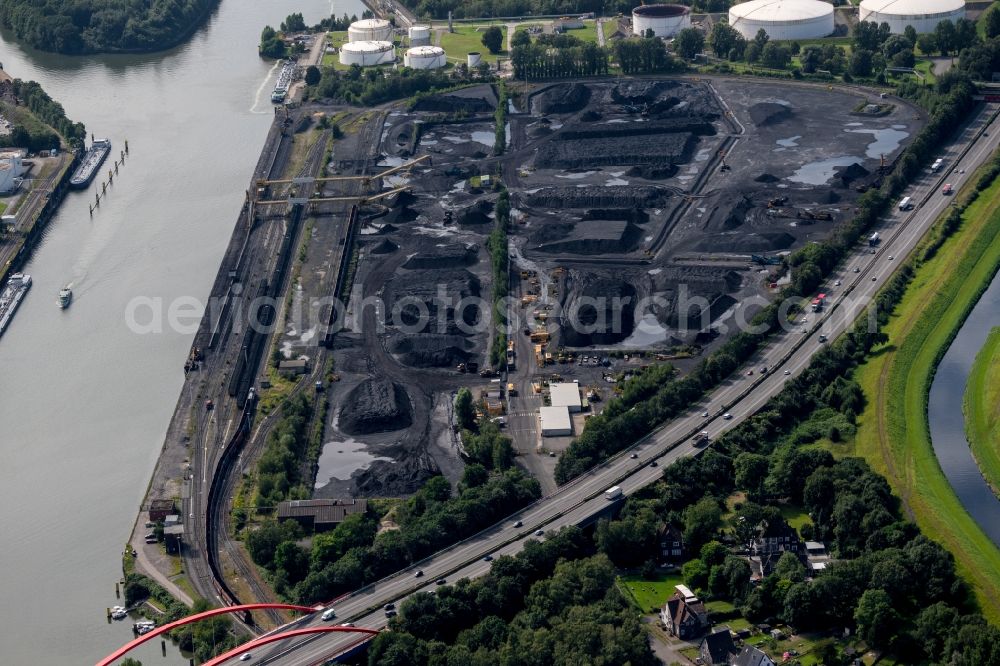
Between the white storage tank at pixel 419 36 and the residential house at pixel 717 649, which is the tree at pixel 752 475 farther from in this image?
the white storage tank at pixel 419 36

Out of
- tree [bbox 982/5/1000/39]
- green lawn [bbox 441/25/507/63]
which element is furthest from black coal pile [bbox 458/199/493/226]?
tree [bbox 982/5/1000/39]

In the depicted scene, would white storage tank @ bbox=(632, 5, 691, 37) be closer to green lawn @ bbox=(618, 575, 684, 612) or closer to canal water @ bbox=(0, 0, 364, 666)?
canal water @ bbox=(0, 0, 364, 666)

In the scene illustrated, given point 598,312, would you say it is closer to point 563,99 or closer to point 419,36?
point 563,99

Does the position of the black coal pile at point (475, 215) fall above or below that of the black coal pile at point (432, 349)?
below

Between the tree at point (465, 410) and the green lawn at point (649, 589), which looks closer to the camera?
the green lawn at point (649, 589)

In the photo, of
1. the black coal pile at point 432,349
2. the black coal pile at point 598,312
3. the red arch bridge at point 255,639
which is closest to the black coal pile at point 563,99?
the black coal pile at point 598,312

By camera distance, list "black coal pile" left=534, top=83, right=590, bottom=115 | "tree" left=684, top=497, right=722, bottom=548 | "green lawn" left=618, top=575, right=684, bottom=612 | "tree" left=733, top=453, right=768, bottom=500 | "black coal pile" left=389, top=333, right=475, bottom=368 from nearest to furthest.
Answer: "green lawn" left=618, top=575, right=684, bottom=612
"tree" left=684, top=497, right=722, bottom=548
"tree" left=733, top=453, right=768, bottom=500
"black coal pile" left=389, top=333, right=475, bottom=368
"black coal pile" left=534, top=83, right=590, bottom=115
